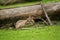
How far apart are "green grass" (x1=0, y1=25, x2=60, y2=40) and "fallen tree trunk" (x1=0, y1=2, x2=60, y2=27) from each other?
0.47 m

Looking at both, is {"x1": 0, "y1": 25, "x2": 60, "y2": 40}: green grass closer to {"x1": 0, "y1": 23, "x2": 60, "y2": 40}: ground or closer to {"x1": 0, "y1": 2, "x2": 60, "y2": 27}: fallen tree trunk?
{"x1": 0, "y1": 23, "x2": 60, "y2": 40}: ground

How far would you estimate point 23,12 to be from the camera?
378 centimetres

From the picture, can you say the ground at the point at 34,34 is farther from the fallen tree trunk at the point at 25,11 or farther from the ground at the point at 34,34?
the fallen tree trunk at the point at 25,11

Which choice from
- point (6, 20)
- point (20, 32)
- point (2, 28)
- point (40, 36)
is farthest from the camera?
point (6, 20)

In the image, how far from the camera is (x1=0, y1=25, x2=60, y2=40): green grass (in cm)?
296

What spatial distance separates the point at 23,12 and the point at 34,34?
2.65 ft

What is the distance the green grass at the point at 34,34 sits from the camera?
9.70ft

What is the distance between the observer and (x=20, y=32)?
3.22 metres

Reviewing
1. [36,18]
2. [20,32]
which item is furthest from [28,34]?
[36,18]

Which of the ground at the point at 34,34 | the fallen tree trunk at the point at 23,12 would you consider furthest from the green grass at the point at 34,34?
the fallen tree trunk at the point at 23,12

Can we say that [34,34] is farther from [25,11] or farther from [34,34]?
[25,11]

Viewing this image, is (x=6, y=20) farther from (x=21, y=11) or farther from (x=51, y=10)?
(x=51, y=10)

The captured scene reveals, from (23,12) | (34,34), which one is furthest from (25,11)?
(34,34)

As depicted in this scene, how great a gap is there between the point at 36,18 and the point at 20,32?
2.08 ft
